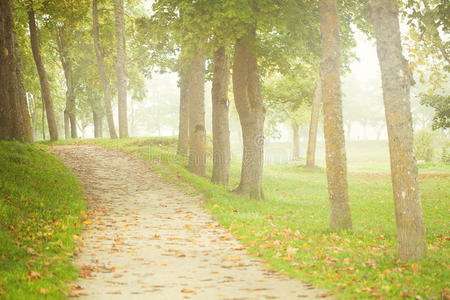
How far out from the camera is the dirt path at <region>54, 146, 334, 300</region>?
5422 mm

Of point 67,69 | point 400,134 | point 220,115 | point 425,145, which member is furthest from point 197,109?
point 425,145

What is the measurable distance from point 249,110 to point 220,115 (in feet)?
6.98

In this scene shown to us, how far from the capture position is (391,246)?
7.59m

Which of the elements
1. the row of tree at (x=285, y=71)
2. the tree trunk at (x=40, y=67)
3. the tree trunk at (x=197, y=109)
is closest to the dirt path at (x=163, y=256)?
the row of tree at (x=285, y=71)

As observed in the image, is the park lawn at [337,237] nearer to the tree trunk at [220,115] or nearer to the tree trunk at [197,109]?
the tree trunk at [220,115]

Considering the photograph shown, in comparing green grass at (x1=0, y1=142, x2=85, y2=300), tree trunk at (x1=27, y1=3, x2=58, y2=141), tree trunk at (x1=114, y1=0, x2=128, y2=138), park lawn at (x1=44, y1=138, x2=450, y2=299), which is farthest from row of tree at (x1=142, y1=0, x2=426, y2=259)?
tree trunk at (x1=27, y1=3, x2=58, y2=141)

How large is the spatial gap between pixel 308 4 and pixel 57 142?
18.8 metres

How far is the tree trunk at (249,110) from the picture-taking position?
1359 centimetres

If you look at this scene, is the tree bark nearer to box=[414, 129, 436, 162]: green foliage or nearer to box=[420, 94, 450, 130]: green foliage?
→ box=[420, 94, 450, 130]: green foliage

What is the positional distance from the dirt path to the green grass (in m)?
0.35

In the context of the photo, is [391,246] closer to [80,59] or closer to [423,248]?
[423,248]

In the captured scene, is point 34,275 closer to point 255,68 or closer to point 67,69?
point 255,68

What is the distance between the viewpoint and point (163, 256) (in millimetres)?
7211

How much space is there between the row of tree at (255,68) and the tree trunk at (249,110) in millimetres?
37
